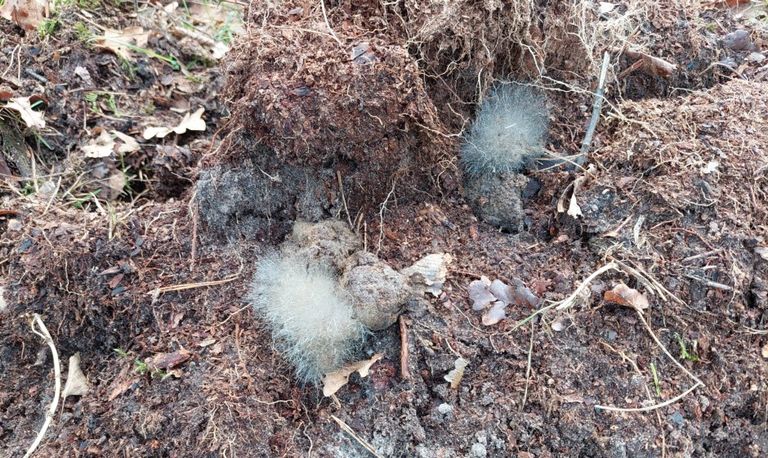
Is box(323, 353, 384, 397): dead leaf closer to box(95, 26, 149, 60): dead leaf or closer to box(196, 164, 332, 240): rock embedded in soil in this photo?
box(196, 164, 332, 240): rock embedded in soil

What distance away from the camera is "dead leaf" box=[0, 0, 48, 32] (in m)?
2.67

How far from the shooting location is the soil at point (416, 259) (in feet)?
5.97

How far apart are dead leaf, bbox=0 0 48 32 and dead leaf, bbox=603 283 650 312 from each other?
287 cm

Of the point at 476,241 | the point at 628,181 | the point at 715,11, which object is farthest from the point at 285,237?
the point at 715,11

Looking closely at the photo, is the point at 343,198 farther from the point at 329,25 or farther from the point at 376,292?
the point at 329,25

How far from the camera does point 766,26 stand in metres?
2.65

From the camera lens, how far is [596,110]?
89.4 inches

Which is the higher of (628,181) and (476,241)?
(628,181)

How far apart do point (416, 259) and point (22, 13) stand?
2.30 metres

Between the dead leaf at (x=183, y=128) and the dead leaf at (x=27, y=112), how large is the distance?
0.45m

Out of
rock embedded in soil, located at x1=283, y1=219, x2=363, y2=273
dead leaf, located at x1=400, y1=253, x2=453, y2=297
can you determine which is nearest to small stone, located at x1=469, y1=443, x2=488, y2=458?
dead leaf, located at x1=400, y1=253, x2=453, y2=297

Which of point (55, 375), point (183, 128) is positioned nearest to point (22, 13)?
point (183, 128)

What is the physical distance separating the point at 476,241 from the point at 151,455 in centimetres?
135

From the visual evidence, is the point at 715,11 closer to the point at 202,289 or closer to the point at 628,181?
the point at 628,181
